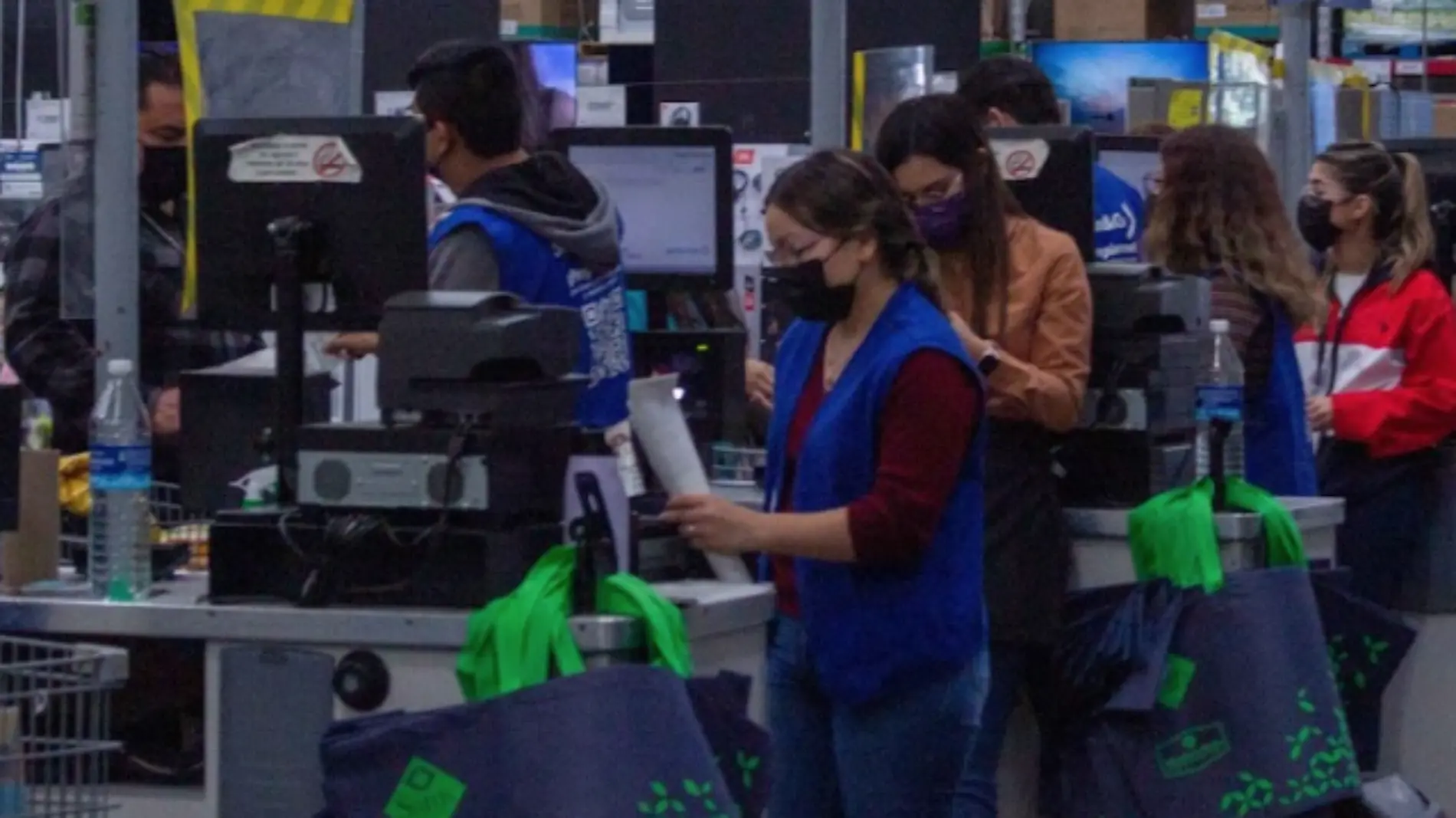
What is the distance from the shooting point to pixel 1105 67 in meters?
12.7

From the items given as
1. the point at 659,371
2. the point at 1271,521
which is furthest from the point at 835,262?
the point at 659,371

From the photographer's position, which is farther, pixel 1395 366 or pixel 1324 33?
pixel 1324 33

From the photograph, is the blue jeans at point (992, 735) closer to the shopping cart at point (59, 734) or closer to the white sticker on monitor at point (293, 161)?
the white sticker on monitor at point (293, 161)

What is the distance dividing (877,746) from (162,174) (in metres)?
2.14

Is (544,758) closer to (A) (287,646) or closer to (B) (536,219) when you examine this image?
(A) (287,646)

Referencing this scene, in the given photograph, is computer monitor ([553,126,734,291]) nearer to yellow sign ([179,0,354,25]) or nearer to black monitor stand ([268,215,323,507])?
yellow sign ([179,0,354,25])

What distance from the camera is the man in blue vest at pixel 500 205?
13.8 feet

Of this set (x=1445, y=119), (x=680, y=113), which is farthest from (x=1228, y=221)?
(x=1445, y=119)

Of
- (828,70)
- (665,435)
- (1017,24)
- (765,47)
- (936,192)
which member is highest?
(1017,24)

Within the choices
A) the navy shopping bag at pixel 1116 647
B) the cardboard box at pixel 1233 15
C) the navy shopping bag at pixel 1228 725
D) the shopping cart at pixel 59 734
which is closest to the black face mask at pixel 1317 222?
the navy shopping bag at pixel 1228 725

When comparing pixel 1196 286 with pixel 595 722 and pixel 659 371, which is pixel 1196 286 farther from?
pixel 595 722

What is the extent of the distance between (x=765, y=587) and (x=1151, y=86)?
663 cm

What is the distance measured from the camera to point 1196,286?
508 centimetres

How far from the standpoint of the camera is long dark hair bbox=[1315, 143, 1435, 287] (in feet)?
20.3
